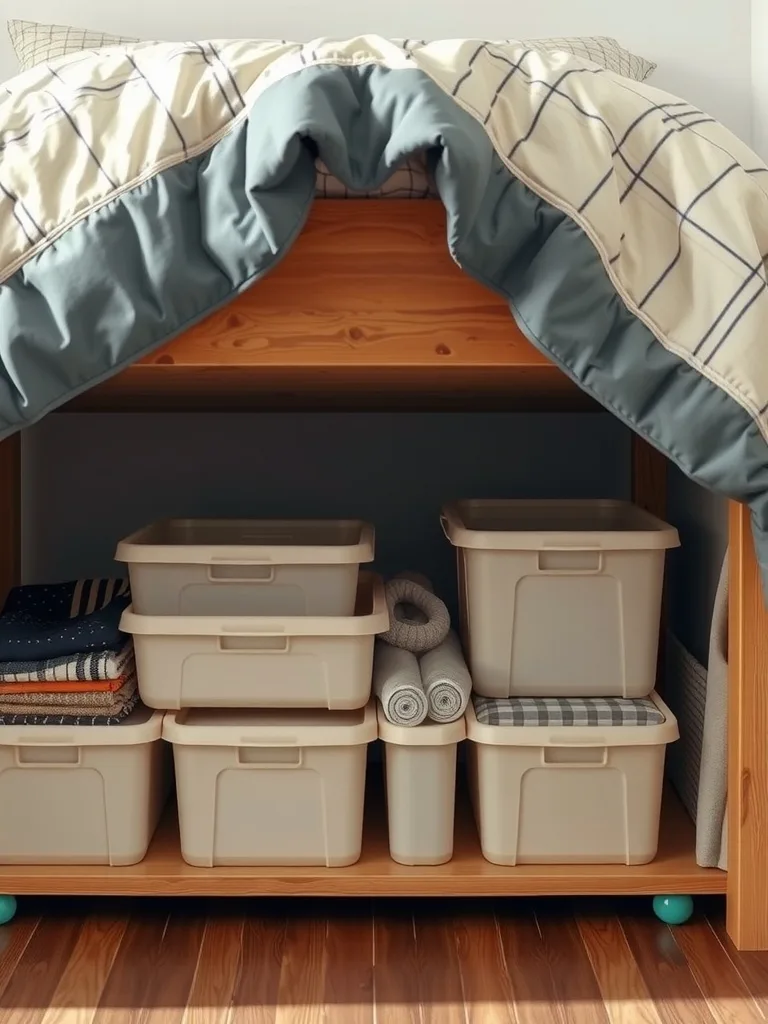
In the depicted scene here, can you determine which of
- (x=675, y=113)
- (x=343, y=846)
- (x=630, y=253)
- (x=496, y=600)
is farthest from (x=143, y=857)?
(x=675, y=113)

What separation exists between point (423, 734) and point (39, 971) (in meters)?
0.50

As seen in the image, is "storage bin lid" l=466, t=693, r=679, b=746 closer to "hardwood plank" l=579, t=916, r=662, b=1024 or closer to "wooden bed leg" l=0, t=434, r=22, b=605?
"hardwood plank" l=579, t=916, r=662, b=1024

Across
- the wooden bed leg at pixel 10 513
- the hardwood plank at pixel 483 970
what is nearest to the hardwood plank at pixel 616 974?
the hardwood plank at pixel 483 970

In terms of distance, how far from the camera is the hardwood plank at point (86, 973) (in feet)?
3.51

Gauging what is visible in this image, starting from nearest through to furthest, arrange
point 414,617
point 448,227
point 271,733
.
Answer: point 448,227 < point 271,733 < point 414,617

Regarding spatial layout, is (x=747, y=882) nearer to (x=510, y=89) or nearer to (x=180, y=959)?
(x=180, y=959)

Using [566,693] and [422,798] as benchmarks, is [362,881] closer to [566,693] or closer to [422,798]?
[422,798]

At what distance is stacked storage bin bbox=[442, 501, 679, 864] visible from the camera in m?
1.26

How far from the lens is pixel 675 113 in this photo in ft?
3.62

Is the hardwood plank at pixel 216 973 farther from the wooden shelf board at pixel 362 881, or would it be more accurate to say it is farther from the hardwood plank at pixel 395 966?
the hardwood plank at pixel 395 966

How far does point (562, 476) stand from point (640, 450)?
0.50ft

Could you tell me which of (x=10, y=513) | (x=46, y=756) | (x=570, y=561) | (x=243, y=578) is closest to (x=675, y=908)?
(x=570, y=561)

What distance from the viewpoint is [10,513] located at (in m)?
1.68

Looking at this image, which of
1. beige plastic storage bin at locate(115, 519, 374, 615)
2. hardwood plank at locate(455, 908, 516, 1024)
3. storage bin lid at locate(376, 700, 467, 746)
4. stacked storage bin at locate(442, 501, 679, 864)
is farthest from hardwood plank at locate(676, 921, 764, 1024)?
beige plastic storage bin at locate(115, 519, 374, 615)
